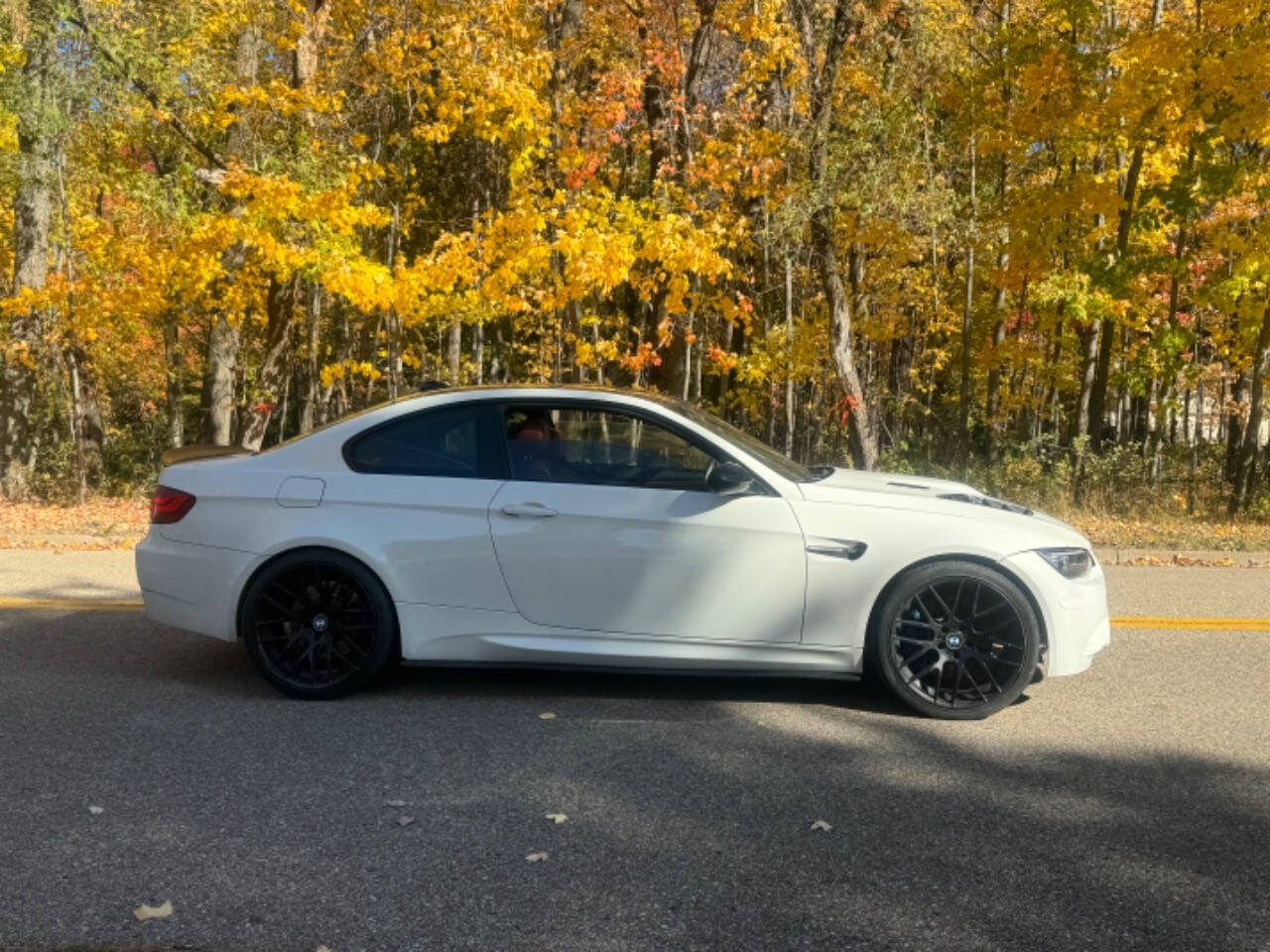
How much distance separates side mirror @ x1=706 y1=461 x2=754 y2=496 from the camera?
5.37 meters

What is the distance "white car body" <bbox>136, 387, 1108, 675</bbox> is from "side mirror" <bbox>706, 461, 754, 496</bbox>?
0.19 feet

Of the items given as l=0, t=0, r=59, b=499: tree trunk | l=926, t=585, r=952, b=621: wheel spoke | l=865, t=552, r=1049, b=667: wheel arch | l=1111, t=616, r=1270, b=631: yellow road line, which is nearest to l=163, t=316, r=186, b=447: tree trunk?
l=0, t=0, r=59, b=499: tree trunk

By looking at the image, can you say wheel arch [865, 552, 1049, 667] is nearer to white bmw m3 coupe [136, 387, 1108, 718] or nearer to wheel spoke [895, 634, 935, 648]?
white bmw m3 coupe [136, 387, 1108, 718]

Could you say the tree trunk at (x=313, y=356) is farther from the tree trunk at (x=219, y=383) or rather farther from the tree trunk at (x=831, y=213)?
the tree trunk at (x=831, y=213)

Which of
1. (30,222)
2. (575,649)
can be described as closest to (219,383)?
(30,222)

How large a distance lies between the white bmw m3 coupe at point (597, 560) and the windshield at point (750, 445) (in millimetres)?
41

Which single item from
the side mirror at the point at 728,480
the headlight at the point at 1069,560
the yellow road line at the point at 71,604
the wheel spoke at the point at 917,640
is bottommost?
the yellow road line at the point at 71,604

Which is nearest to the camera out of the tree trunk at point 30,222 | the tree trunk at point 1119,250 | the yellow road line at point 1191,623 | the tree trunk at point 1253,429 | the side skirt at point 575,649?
the side skirt at point 575,649

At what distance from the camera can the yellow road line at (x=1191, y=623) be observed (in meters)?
7.46

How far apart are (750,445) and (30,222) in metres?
14.0

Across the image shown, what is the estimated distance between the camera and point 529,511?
216 inches

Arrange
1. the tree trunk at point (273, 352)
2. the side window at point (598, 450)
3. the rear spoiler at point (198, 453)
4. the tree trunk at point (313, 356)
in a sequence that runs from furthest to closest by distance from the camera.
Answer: the tree trunk at point (313, 356), the tree trunk at point (273, 352), the rear spoiler at point (198, 453), the side window at point (598, 450)

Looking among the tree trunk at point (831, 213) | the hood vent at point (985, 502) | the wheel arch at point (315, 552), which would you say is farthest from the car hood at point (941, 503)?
the tree trunk at point (831, 213)

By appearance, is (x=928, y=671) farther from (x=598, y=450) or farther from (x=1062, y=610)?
(x=598, y=450)
